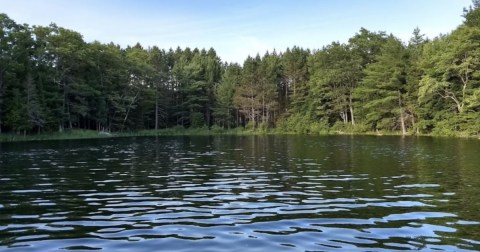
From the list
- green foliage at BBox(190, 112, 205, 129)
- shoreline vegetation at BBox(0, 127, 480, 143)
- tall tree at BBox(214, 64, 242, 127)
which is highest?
tall tree at BBox(214, 64, 242, 127)

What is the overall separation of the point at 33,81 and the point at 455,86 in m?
53.3

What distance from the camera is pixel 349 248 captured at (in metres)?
7.11

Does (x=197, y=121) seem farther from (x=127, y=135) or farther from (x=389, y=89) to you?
(x=389, y=89)

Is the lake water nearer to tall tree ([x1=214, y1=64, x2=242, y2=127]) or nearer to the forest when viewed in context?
the forest

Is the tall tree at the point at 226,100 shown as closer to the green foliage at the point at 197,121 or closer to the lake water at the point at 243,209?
the green foliage at the point at 197,121

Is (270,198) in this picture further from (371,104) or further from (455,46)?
(371,104)

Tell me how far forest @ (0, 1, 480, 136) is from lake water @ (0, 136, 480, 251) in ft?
125

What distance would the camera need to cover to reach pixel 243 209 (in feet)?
34.8

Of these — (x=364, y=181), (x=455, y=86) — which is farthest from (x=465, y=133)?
(x=364, y=181)

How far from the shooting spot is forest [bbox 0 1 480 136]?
53438 mm

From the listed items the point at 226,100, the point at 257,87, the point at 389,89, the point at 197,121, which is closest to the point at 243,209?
the point at 389,89

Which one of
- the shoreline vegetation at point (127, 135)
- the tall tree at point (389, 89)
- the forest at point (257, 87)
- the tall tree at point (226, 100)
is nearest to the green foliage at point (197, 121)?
the forest at point (257, 87)

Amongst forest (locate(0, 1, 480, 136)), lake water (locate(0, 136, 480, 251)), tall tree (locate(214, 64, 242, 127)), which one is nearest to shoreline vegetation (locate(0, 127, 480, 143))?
forest (locate(0, 1, 480, 136))

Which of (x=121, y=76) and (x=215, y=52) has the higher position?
(x=215, y=52)
